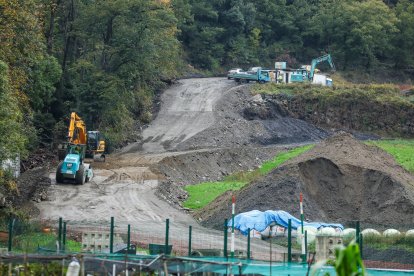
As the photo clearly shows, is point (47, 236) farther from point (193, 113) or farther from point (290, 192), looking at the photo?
point (193, 113)

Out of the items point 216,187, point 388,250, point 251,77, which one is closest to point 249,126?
point 251,77

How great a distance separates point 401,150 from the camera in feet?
225

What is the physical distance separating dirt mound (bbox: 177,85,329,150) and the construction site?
0.20 meters

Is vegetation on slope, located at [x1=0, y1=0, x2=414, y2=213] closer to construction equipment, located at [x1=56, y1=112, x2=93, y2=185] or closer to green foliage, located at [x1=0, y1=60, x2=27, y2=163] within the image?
green foliage, located at [x1=0, y1=60, x2=27, y2=163]

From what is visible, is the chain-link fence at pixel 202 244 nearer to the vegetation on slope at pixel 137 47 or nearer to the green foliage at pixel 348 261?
the vegetation on slope at pixel 137 47

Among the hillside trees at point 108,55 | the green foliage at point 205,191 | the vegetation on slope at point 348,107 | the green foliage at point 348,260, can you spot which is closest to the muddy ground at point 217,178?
the green foliage at point 205,191

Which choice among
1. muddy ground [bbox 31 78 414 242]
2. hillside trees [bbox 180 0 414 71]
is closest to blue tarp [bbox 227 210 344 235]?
muddy ground [bbox 31 78 414 242]

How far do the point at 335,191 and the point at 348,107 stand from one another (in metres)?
41.8

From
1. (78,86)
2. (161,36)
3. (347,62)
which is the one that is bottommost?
(78,86)

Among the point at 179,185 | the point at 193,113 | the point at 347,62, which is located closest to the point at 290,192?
the point at 179,185

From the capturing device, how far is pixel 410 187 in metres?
39.7

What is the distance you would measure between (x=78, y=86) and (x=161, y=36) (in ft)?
28.1

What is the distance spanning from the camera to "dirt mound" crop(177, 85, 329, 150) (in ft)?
218

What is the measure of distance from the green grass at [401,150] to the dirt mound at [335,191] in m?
17.2
